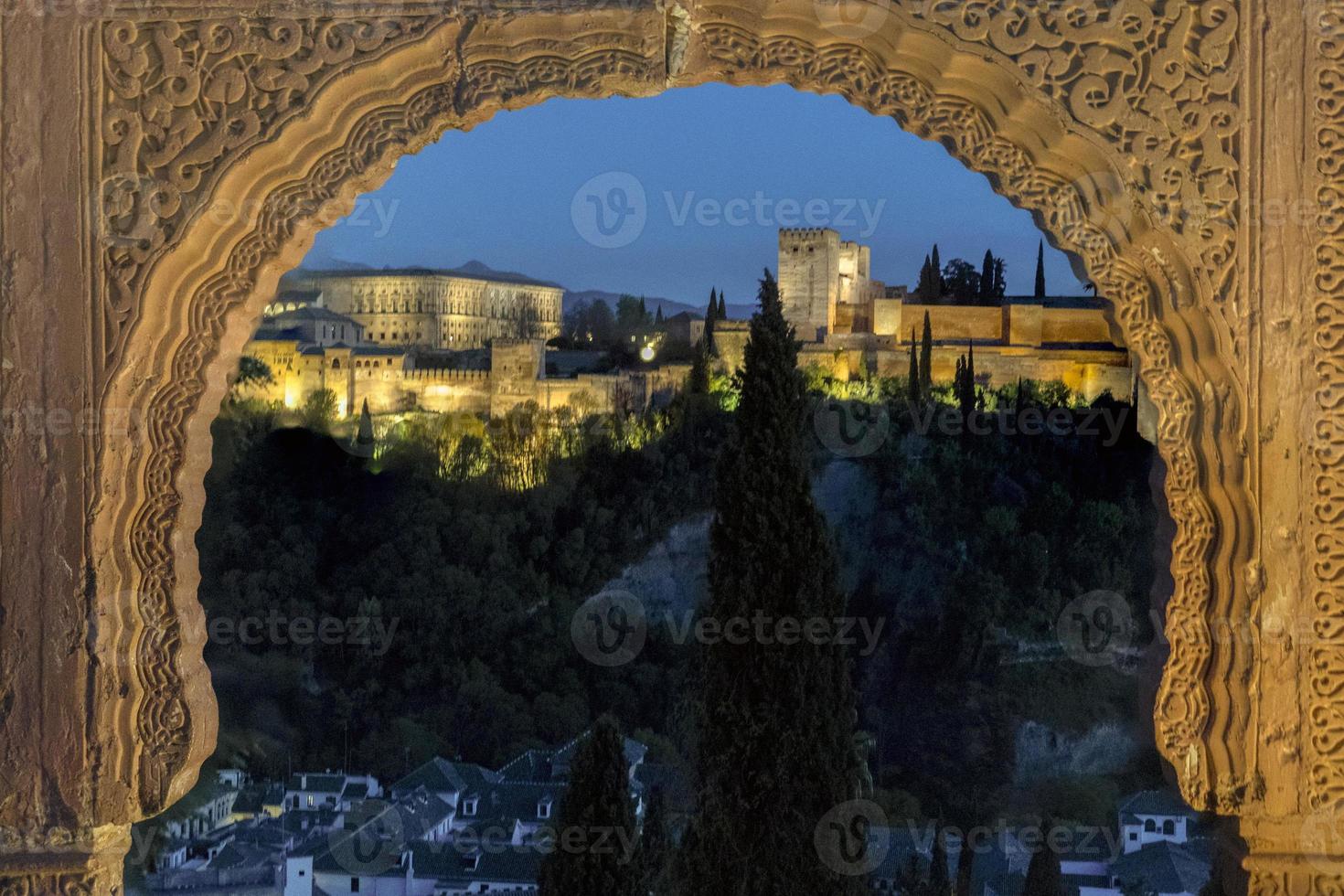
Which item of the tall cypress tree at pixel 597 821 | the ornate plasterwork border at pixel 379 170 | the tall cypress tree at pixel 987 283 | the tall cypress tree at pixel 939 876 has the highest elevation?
the tall cypress tree at pixel 987 283

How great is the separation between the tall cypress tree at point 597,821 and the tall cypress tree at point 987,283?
1822 centimetres

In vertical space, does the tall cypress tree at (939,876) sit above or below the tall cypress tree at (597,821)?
below

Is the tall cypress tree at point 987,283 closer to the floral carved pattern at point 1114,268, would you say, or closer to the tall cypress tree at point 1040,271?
the tall cypress tree at point 1040,271

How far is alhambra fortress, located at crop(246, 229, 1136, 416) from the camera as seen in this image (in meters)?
24.3

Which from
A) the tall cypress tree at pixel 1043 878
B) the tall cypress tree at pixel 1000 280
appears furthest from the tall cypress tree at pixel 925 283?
the tall cypress tree at pixel 1043 878

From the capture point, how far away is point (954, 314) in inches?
987

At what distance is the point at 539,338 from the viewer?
2508 cm

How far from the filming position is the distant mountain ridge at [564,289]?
1003 inches

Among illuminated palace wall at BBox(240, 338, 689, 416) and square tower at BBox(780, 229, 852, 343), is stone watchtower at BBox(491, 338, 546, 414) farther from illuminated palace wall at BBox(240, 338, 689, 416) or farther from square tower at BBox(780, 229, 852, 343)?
square tower at BBox(780, 229, 852, 343)

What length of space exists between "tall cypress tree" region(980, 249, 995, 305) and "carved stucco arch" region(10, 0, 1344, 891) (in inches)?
894

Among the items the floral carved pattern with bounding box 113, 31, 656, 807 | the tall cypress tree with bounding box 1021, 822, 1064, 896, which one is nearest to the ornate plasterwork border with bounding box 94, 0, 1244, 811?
the floral carved pattern with bounding box 113, 31, 656, 807

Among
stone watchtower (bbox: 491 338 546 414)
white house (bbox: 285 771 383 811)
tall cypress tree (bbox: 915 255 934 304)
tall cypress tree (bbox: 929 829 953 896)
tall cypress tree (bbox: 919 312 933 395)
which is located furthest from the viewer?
tall cypress tree (bbox: 915 255 934 304)

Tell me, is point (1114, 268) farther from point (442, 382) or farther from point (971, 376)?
point (442, 382)

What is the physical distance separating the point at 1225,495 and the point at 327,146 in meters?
2.11
